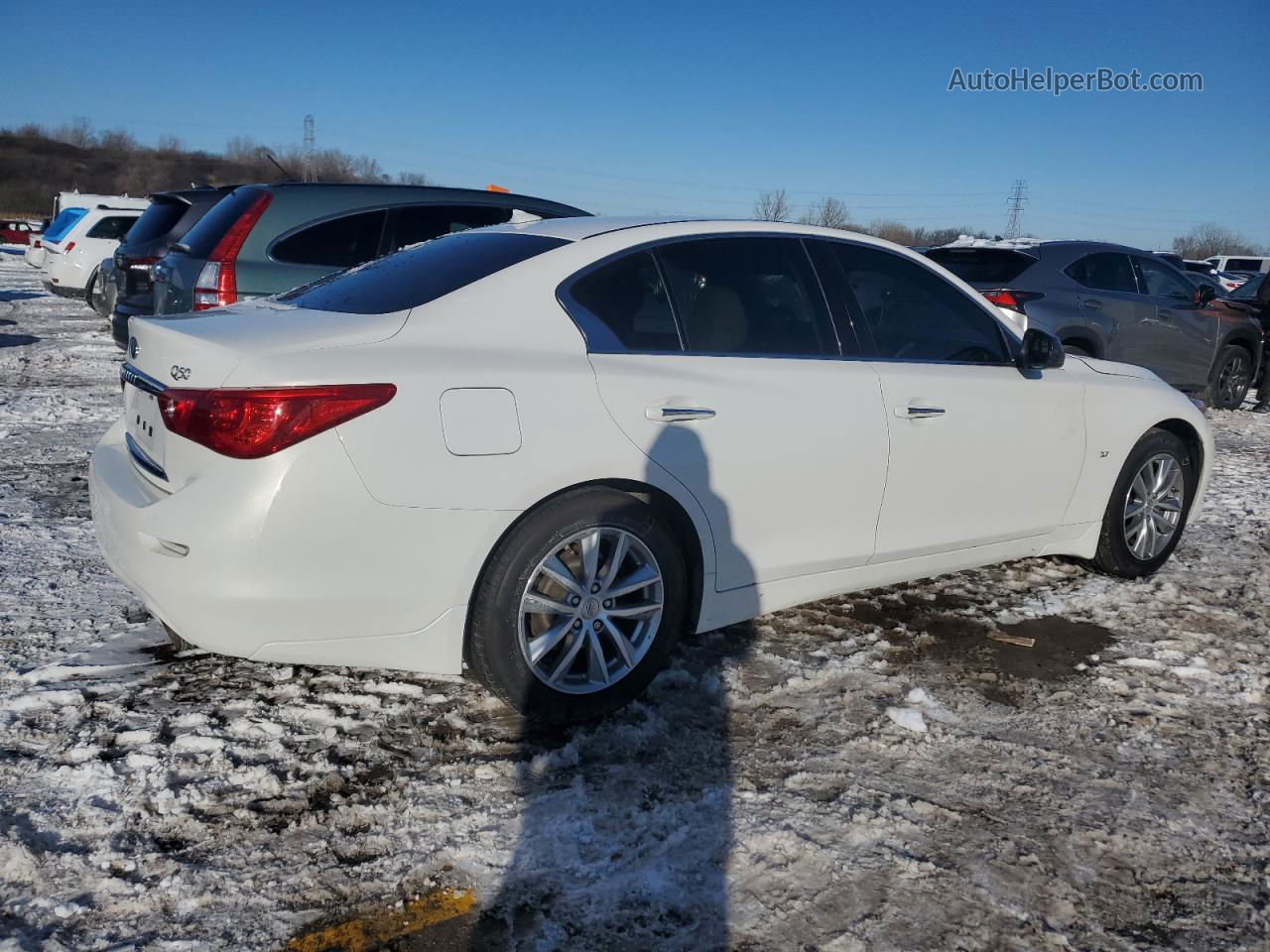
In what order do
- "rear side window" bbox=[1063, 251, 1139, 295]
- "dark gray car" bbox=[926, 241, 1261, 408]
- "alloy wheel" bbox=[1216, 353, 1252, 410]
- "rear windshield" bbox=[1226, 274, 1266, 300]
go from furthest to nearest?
"rear windshield" bbox=[1226, 274, 1266, 300], "alloy wheel" bbox=[1216, 353, 1252, 410], "rear side window" bbox=[1063, 251, 1139, 295], "dark gray car" bbox=[926, 241, 1261, 408]

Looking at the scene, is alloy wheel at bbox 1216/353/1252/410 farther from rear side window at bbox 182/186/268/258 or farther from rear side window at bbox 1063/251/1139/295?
rear side window at bbox 182/186/268/258

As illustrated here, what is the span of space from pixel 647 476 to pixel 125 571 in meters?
1.59

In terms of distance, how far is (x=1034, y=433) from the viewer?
4293 millimetres

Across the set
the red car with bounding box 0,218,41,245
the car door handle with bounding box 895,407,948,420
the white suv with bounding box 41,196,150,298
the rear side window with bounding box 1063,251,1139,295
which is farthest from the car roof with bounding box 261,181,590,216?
the red car with bounding box 0,218,41,245

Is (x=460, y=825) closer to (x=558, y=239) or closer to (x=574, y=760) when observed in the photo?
(x=574, y=760)

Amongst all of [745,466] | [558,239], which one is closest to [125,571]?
[558,239]

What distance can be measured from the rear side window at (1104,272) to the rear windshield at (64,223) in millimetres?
13808

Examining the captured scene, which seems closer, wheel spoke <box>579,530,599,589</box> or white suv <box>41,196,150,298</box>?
wheel spoke <box>579,530,599,589</box>

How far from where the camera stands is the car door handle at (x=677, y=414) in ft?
10.5

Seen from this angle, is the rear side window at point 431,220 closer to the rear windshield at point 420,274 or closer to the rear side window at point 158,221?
the rear windshield at point 420,274

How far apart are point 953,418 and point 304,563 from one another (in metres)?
2.50

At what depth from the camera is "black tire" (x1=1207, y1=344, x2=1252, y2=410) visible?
11.3 m

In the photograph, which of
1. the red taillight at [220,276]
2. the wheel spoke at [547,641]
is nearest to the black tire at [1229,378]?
the red taillight at [220,276]

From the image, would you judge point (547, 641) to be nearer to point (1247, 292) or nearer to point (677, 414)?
point (677, 414)
